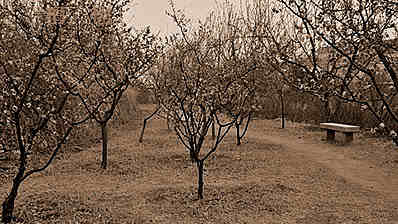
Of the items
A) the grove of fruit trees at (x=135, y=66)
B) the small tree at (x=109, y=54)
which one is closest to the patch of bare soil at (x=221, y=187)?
the grove of fruit trees at (x=135, y=66)

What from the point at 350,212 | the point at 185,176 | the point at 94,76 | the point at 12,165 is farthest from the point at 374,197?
the point at 12,165

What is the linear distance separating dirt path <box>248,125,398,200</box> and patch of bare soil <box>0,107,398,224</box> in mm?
14

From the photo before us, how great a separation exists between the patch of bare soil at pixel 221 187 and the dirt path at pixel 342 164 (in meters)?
0.01

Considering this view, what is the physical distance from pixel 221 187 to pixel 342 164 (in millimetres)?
2284

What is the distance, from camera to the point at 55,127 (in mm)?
6648

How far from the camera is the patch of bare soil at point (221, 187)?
378 cm

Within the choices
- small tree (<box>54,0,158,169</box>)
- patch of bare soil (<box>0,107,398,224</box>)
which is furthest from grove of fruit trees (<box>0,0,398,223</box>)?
patch of bare soil (<box>0,107,398,224</box>)

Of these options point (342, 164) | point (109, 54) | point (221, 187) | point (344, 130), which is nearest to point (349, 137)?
point (344, 130)

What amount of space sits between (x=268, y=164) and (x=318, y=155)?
1262 millimetres

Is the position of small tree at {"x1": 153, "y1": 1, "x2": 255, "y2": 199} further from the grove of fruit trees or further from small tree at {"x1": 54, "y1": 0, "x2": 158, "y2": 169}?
small tree at {"x1": 54, "y1": 0, "x2": 158, "y2": 169}

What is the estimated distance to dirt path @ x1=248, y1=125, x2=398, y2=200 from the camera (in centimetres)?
498

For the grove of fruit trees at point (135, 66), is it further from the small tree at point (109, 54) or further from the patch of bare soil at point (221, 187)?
the patch of bare soil at point (221, 187)

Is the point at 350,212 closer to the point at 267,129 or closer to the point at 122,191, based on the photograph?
the point at 122,191

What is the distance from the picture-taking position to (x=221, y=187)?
4.59 m
